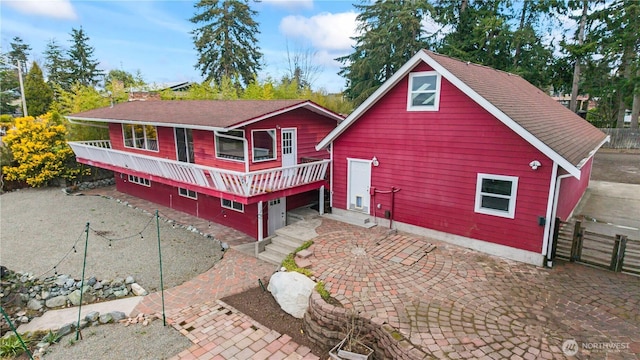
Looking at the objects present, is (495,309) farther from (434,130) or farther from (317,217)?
(317,217)

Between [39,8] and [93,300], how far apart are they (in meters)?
19.3

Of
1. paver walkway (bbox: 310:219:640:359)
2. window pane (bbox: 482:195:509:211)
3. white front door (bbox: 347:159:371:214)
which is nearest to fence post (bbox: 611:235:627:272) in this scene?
paver walkway (bbox: 310:219:640:359)

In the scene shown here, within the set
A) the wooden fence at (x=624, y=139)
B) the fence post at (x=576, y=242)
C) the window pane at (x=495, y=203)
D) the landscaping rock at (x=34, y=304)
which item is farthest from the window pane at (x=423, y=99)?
the wooden fence at (x=624, y=139)

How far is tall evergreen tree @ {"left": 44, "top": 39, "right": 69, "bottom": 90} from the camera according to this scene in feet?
137

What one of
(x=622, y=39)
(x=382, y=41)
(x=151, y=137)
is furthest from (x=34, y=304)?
(x=622, y=39)

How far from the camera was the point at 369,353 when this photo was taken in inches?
217

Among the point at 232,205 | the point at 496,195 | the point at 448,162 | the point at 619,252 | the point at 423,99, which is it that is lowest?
the point at 232,205

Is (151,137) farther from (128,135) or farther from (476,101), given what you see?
(476,101)

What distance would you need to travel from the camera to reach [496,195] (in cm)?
830

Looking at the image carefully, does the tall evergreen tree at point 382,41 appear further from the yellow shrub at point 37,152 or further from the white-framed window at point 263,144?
the yellow shrub at point 37,152

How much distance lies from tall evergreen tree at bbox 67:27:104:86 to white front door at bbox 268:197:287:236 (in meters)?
42.7

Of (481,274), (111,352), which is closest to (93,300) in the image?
(111,352)

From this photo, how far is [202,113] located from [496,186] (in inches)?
406

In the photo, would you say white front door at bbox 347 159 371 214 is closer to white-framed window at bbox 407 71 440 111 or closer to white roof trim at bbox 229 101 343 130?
white-framed window at bbox 407 71 440 111
